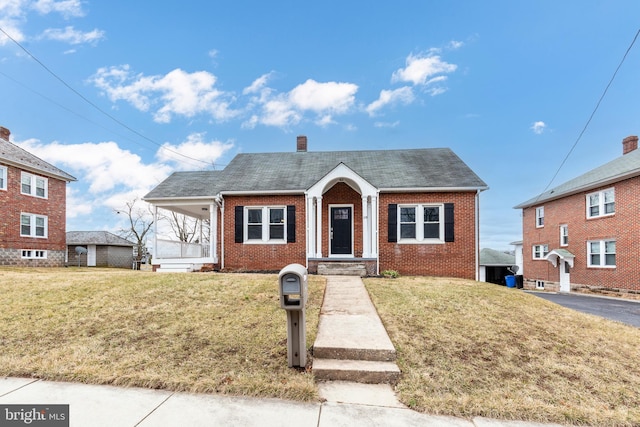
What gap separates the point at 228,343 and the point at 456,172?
11.1m

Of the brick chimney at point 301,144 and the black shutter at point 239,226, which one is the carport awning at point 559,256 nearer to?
the brick chimney at point 301,144

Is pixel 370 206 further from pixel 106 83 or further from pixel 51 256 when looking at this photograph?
pixel 51 256

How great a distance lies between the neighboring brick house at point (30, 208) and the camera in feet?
54.9

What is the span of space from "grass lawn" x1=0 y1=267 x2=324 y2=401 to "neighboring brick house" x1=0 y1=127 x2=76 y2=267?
12.8 metres

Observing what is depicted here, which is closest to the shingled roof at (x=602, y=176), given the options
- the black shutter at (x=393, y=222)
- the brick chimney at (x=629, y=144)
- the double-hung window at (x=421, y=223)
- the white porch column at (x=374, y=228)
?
the brick chimney at (x=629, y=144)

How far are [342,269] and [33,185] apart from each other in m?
18.9

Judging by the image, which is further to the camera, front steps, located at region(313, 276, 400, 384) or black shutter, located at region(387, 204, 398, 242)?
black shutter, located at region(387, 204, 398, 242)

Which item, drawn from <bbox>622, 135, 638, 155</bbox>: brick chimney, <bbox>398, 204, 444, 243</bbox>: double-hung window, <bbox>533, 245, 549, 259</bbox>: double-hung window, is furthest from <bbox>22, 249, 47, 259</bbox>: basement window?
<bbox>622, 135, 638, 155</bbox>: brick chimney

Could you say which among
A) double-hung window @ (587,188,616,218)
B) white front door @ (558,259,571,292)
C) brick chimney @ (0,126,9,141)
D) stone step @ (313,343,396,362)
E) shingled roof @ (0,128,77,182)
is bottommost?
white front door @ (558,259,571,292)

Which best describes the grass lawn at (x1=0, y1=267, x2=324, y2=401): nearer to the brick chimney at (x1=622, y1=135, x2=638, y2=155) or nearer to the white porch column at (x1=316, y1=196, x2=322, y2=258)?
the white porch column at (x1=316, y1=196, x2=322, y2=258)

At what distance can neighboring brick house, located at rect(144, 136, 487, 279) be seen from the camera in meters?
11.8

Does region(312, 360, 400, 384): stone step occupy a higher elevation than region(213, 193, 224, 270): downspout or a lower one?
lower

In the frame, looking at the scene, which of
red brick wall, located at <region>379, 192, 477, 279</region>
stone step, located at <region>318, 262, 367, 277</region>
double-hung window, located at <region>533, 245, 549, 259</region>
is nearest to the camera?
stone step, located at <region>318, 262, 367, 277</region>

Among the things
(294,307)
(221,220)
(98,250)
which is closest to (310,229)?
(221,220)
